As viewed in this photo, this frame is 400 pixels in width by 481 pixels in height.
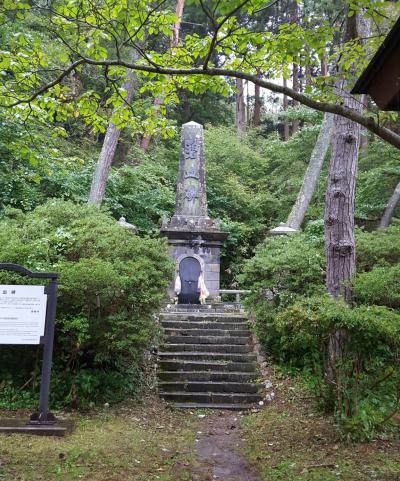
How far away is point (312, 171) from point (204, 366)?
9666 millimetres

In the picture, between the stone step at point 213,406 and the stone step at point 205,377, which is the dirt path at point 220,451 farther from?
the stone step at point 205,377

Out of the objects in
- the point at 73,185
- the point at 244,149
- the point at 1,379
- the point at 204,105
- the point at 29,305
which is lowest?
the point at 1,379

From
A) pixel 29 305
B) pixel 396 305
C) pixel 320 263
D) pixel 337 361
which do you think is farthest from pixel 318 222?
pixel 29 305

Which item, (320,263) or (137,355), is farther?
(320,263)

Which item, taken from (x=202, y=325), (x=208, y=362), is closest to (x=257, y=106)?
(x=202, y=325)

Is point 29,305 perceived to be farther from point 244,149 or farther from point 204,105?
point 204,105

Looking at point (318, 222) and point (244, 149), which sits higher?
point (244, 149)

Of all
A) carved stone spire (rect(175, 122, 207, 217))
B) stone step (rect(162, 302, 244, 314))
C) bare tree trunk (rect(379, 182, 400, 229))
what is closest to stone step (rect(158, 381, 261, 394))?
stone step (rect(162, 302, 244, 314))

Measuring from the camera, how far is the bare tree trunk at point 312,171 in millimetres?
15703

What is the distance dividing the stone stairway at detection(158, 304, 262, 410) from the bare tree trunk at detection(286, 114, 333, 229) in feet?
20.4

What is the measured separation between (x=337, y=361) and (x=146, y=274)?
2880 millimetres

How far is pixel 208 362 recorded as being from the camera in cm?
820

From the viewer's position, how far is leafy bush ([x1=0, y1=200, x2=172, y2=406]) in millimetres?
6117

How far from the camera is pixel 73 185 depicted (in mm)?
14953
